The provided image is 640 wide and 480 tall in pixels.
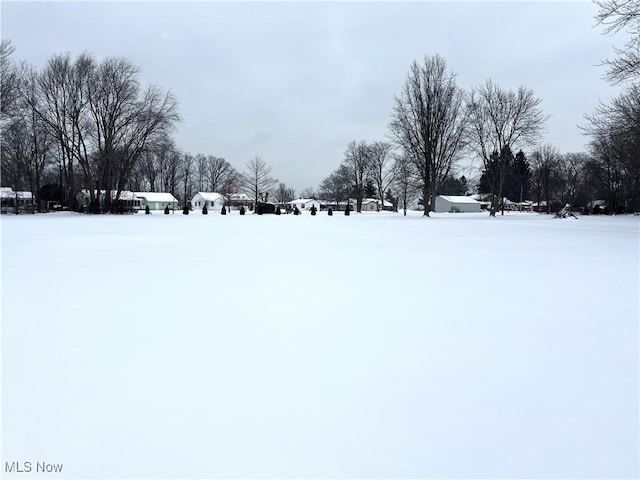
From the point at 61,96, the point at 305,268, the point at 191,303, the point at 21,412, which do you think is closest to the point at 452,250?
the point at 305,268

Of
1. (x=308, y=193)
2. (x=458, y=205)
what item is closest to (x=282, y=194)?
(x=308, y=193)

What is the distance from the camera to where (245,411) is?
8.64 ft

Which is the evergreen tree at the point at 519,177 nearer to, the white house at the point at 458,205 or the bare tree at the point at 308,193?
the white house at the point at 458,205

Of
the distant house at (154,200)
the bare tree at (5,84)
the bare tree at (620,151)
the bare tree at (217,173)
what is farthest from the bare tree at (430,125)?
the bare tree at (217,173)

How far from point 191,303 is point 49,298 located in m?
1.97

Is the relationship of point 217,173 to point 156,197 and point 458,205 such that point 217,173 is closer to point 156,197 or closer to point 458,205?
point 156,197

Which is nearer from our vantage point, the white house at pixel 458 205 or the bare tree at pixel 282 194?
the white house at pixel 458 205

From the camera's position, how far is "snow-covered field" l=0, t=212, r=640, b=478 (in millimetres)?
2238

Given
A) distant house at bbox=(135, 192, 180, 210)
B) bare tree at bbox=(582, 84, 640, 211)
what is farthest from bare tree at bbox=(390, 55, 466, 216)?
distant house at bbox=(135, 192, 180, 210)

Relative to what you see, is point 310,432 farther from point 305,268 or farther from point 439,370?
point 305,268

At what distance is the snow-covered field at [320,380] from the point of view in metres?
2.24

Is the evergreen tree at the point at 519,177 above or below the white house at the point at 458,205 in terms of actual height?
above

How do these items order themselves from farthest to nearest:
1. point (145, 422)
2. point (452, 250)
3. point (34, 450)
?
point (452, 250), point (145, 422), point (34, 450)

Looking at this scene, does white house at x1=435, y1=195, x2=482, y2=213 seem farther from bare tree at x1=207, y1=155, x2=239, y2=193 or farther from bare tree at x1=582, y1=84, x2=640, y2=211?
bare tree at x1=207, y1=155, x2=239, y2=193
